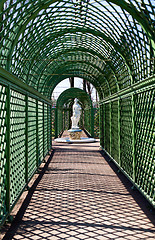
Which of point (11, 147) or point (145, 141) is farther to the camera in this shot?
point (145, 141)

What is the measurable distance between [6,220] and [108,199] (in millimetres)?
2281

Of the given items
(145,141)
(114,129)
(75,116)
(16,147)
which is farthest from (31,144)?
(75,116)

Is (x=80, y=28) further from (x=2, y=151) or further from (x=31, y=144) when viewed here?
(x=2, y=151)

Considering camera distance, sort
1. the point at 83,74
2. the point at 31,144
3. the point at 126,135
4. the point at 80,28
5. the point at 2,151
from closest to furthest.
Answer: the point at 2,151 → the point at 83,74 → the point at 31,144 → the point at 126,135 → the point at 80,28

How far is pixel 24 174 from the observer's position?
6.15 meters

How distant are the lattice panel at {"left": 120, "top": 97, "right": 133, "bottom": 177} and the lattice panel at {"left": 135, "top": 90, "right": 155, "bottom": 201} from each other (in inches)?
26.0

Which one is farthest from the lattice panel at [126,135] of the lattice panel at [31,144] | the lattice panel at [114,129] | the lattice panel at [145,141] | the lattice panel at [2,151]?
the lattice panel at [2,151]

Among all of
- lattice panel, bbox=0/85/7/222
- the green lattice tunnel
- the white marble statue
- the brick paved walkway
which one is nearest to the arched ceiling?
the green lattice tunnel

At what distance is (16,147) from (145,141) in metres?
2.82

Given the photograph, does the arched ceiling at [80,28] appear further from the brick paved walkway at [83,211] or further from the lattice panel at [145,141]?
the brick paved walkway at [83,211]

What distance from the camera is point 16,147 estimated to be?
17.3 ft

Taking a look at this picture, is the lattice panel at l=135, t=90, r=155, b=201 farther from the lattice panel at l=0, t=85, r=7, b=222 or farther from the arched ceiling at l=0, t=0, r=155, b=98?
the lattice panel at l=0, t=85, r=7, b=222

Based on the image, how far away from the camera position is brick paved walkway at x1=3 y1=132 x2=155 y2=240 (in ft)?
12.8

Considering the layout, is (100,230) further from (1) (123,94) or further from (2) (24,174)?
(1) (123,94)
